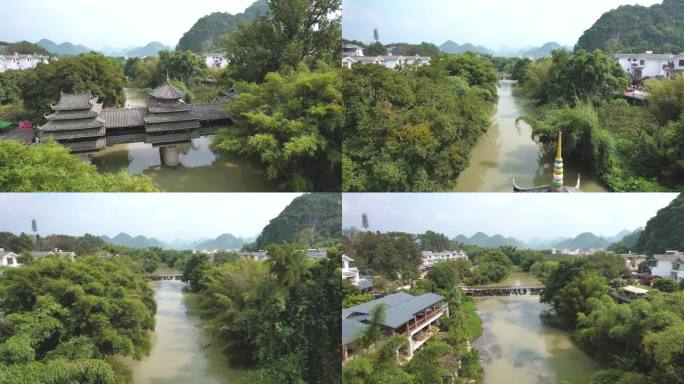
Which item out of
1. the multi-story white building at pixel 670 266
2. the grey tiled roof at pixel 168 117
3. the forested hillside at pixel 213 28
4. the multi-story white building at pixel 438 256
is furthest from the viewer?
the forested hillside at pixel 213 28

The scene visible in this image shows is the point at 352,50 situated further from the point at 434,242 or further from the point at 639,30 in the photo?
the point at 639,30

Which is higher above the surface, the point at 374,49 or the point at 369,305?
the point at 374,49

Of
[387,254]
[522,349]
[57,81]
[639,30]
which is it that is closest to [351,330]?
[387,254]

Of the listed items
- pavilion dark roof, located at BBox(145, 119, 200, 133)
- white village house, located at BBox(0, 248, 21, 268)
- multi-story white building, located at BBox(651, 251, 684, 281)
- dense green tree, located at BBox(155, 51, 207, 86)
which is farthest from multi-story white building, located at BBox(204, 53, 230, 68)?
multi-story white building, located at BBox(651, 251, 684, 281)

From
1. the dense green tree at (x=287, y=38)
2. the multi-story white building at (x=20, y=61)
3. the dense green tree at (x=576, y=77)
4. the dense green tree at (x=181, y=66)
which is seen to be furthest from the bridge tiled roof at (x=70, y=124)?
the dense green tree at (x=576, y=77)

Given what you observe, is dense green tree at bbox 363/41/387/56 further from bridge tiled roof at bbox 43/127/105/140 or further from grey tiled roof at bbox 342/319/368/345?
bridge tiled roof at bbox 43/127/105/140

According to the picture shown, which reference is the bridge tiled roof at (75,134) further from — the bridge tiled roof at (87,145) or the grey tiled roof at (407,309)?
the grey tiled roof at (407,309)

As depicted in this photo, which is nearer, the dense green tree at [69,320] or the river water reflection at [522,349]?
the dense green tree at [69,320]

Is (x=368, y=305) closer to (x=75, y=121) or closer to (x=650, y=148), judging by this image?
(x=650, y=148)
